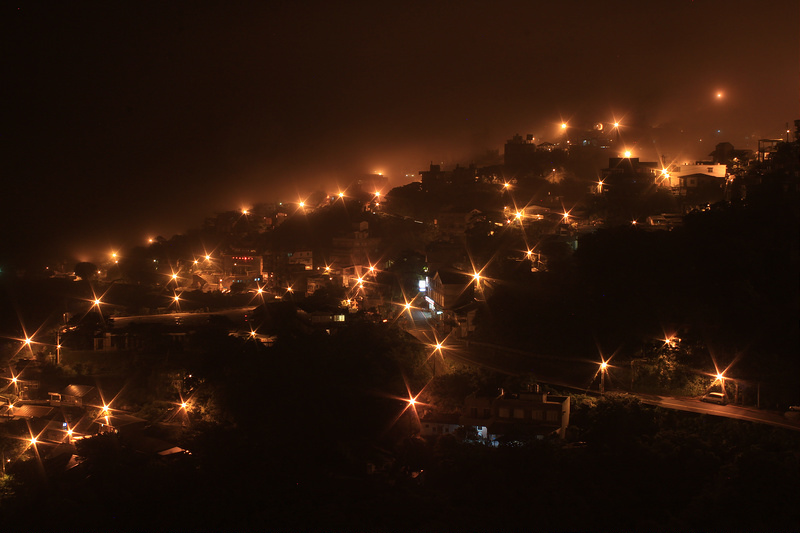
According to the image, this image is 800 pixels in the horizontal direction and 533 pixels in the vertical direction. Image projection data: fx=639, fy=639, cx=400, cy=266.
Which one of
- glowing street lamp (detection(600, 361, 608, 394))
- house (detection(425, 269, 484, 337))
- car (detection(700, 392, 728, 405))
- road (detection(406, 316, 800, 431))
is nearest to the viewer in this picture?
road (detection(406, 316, 800, 431))

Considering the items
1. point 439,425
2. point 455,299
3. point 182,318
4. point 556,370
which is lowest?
point 439,425

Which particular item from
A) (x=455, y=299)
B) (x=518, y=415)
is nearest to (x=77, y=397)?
(x=455, y=299)

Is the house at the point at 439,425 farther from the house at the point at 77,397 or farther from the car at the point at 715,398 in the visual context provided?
the house at the point at 77,397

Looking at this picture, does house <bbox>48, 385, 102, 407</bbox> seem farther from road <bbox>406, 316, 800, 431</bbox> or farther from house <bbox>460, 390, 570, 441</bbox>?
house <bbox>460, 390, 570, 441</bbox>

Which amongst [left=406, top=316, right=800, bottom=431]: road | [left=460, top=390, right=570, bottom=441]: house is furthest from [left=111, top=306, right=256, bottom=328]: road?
[left=460, top=390, right=570, bottom=441]: house

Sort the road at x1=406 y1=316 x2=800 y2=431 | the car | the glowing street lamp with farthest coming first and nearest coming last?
the glowing street lamp, the car, the road at x1=406 y1=316 x2=800 y2=431

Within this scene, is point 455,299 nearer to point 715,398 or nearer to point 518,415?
point 518,415

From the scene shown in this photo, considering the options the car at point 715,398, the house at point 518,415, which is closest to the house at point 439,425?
the house at point 518,415
